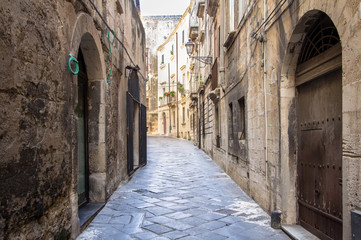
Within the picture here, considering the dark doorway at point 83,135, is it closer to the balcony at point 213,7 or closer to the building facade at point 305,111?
the building facade at point 305,111

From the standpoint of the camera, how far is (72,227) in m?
3.37

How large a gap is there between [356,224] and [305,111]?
1675 millimetres

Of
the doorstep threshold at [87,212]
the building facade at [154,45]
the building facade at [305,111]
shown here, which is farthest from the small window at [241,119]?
the building facade at [154,45]

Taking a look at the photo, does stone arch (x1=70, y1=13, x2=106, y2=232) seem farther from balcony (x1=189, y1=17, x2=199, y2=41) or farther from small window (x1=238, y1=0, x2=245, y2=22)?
balcony (x1=189, y1=17, x2=199, y2=41)

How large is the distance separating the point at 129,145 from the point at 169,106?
26107 mm

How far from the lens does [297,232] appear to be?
139 inches

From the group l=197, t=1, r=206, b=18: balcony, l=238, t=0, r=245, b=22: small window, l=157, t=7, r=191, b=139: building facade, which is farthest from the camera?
l=157, t=7, r=191, b=139: building facade

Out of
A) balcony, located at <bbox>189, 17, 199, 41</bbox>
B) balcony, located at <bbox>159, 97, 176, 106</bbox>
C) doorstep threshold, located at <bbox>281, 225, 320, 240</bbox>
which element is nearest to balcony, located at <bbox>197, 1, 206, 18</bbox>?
balcony, located at <bbox>189, 17, 199, 41</bbox>

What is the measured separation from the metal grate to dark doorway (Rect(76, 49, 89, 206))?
123 inches

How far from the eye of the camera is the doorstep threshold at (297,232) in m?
3.35

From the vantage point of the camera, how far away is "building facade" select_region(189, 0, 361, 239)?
7.81 feet

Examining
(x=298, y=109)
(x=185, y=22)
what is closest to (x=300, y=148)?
(x=298, y=109)

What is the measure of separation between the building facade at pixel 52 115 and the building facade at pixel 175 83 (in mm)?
21919

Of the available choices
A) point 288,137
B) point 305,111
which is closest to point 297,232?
point 288,137
